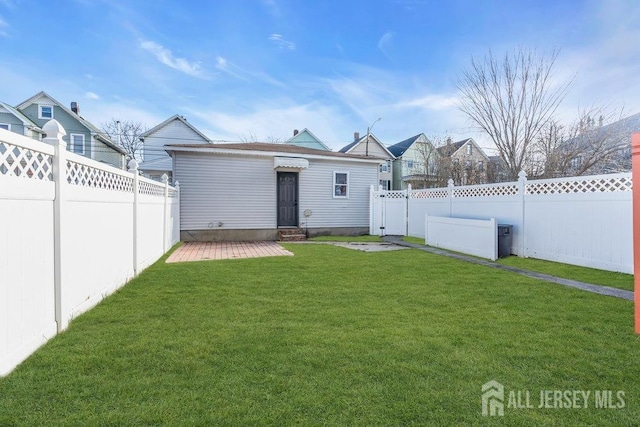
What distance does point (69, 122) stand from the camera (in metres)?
22.2

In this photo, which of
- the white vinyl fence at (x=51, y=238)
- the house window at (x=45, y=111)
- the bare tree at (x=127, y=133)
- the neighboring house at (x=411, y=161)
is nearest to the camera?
the white vinyl fence at (x=51, y=238)

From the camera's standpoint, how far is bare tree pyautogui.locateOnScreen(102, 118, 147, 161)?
29312 millimetres

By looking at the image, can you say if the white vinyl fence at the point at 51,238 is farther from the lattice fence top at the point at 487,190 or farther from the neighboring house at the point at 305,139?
the neighboring house at the point at 305,139

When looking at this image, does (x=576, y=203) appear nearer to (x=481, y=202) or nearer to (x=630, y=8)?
A: (x=481, y=202)

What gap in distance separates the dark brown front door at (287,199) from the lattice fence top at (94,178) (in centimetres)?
728

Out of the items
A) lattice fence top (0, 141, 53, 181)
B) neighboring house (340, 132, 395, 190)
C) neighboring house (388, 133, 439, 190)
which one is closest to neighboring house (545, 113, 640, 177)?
neighboring house (388, 133, 439, 190)

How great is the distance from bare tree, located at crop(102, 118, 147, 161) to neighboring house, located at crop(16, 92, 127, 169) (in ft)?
20.6

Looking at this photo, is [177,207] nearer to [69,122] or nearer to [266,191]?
[266,191]

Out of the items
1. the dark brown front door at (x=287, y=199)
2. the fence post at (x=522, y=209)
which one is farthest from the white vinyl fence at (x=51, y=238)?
the fence post at (x=522, y=209)

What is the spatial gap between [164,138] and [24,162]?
24483 millimetres

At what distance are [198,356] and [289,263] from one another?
4273 mm

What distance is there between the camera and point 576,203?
6.23m

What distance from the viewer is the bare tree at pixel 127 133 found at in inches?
1154

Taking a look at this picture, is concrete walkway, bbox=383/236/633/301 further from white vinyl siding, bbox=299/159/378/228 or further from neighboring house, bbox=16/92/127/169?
neighboring house, bbox=16/92/127/169
